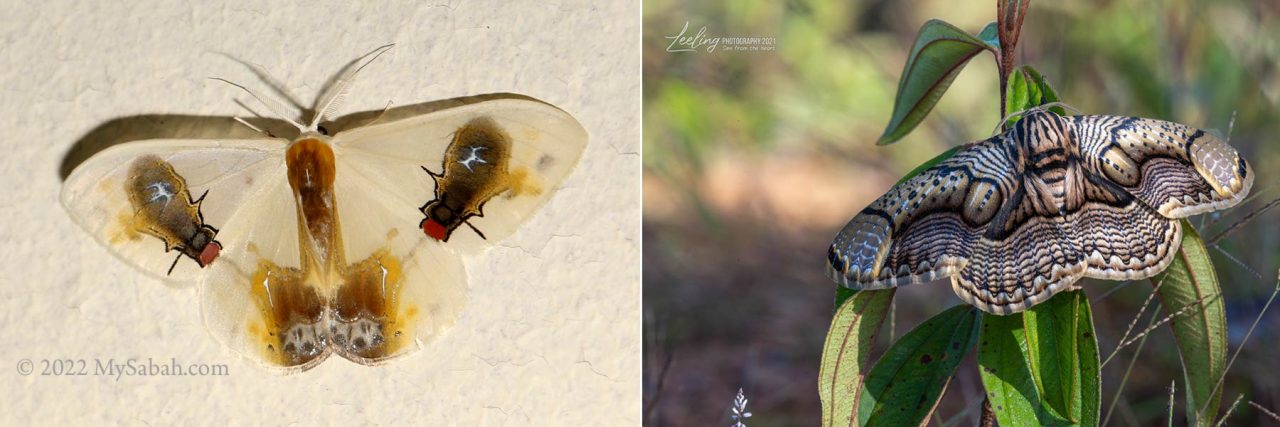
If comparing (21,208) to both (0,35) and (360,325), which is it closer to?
(0,35)

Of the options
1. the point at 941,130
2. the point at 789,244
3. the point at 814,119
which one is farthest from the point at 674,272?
the point at 941,130

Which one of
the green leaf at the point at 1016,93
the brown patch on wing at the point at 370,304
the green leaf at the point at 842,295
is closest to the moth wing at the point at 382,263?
the brown patch on wing at the point at 370,304

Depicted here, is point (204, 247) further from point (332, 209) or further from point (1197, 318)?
point (1197, 318)

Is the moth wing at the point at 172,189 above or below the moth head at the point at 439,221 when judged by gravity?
above

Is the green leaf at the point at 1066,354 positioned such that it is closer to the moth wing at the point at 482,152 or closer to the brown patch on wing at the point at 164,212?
the moth wing at the point at 482,152

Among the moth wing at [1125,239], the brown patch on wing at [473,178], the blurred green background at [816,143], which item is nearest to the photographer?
the moth wing at [1125,239]

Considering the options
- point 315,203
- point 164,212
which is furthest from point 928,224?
point 164,212

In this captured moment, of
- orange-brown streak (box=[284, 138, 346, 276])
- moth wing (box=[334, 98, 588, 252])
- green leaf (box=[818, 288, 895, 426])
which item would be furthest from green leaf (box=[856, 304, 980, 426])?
orange-brown streak (box=[284, 138, 346, 276])
